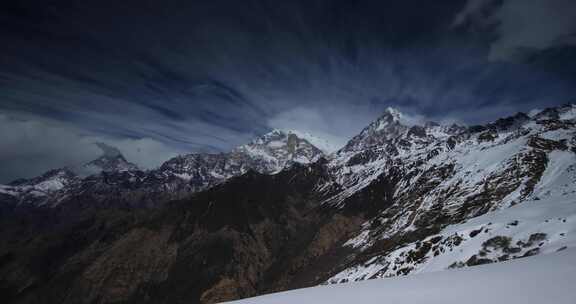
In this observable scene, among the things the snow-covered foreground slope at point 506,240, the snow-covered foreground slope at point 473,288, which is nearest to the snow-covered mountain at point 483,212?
the snow-covered foreground slope at point 506,240

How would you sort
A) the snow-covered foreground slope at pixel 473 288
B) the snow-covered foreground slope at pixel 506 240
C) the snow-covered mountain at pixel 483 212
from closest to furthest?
the snow-covered foreground slope at pixel 473 288 → the snow-covered foreground slope at pixel 506 240 → the snow-covered mountain at pixel 483 212

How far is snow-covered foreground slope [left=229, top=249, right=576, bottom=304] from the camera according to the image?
14.1 ft

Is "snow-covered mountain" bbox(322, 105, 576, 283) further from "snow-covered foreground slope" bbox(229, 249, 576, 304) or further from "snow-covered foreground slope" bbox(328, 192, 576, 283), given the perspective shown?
"snow-covered foreground slope" bbox(229, 249, 576, 304)

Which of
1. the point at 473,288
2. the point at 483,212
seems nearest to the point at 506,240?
the point at 473,288

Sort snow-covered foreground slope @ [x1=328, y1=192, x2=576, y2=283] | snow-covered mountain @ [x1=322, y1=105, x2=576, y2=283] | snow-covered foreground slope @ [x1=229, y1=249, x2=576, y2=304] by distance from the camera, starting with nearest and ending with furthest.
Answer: snow-covered foreground slope @ [x1=229, y1=249, x2=576, y2=304]
snow-covered foreground slope @ [x1=328, y1=192, x2=576, y2=283]
snow-covered mountain @ [x1=322, y1=105, x2=576, y2=283]

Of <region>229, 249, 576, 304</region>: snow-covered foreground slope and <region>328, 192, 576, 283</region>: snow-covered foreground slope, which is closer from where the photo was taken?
<region>229, 249, 576, 304</region>: snow-covered foreground slope

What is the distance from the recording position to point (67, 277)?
7589 inches

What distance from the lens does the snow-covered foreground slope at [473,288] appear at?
4.31 meters

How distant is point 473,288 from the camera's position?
4.82m

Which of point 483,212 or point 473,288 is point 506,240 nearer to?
point 473,288

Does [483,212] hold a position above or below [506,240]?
above

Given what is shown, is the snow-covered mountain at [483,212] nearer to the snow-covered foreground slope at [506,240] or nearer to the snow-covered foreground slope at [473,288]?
the snow-covered foreground slope at [506,240]

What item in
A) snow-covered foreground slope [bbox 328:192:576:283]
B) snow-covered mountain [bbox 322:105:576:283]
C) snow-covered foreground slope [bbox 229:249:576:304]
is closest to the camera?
snow-covered foreground slope [bbox 229:249:576:304]

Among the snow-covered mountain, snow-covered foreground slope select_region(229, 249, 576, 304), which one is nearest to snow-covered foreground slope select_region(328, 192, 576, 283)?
the snow-covered mountain
